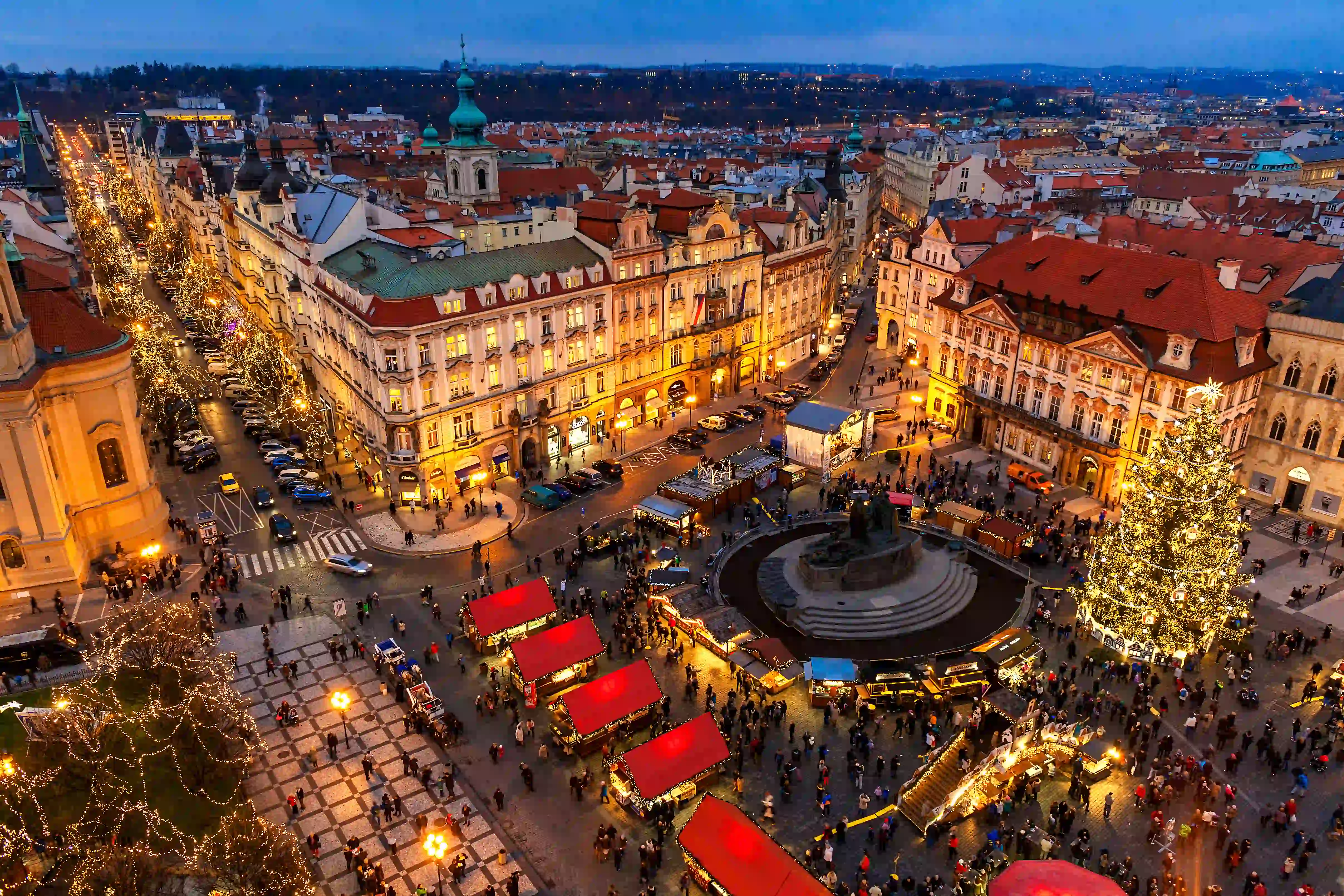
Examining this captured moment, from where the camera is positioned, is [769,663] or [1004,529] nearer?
[769,663]

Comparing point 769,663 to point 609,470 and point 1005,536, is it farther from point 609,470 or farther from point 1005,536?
point 609,470

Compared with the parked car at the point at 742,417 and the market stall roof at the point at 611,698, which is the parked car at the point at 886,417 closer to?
the parked car at the point at 742,417

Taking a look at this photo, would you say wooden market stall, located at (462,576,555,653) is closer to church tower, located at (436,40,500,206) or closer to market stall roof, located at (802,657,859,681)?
market stall roof, located at (802,657,859,681)

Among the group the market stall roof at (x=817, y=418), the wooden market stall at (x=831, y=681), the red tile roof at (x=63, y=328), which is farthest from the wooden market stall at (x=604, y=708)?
the red tile roof at (x=63, y=328)

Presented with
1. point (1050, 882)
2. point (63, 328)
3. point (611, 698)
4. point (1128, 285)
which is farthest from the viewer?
point (1128, 285)

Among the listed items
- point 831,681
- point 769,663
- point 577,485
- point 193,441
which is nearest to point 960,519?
point 831,681

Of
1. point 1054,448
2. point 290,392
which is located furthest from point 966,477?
point 290,392
